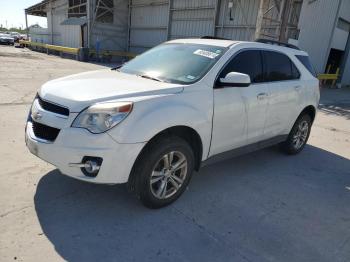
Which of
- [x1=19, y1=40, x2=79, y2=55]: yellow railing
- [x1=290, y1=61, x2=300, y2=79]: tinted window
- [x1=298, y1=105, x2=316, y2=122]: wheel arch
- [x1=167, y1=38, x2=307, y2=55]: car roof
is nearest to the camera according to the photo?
[x1=167, y1=38, x2=307, y2=55]: car roof

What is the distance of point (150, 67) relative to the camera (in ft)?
13.5

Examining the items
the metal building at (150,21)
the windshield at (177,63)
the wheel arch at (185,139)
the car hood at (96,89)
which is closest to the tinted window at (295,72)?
the windshield at (177,63)

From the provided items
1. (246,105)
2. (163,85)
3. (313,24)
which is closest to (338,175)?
(246,105)

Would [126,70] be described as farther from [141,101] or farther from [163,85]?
[141,101]

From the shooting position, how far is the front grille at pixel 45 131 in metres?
3.02

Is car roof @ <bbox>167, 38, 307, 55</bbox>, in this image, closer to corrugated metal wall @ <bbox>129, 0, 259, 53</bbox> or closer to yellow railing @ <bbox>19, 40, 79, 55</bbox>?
corrugated metal wall @ <bbox>129, 0, 259, 53</bbox>

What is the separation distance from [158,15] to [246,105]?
76.9 ft

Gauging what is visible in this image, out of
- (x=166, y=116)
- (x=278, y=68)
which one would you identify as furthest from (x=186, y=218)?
(x=278, y=68)

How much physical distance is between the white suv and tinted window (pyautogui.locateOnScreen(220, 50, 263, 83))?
13mm

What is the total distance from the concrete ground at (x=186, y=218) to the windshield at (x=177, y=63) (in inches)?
55.5

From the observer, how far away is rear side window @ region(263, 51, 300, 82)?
4582 millimetres

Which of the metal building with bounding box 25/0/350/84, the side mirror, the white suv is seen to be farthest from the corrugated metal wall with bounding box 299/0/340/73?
the side mirror

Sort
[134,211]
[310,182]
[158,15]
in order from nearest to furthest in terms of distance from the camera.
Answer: [134,211] < [310,182] < [158,15]

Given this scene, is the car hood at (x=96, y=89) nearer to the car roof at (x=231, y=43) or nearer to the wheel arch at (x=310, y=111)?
the car roof at (x=231, y=43)
